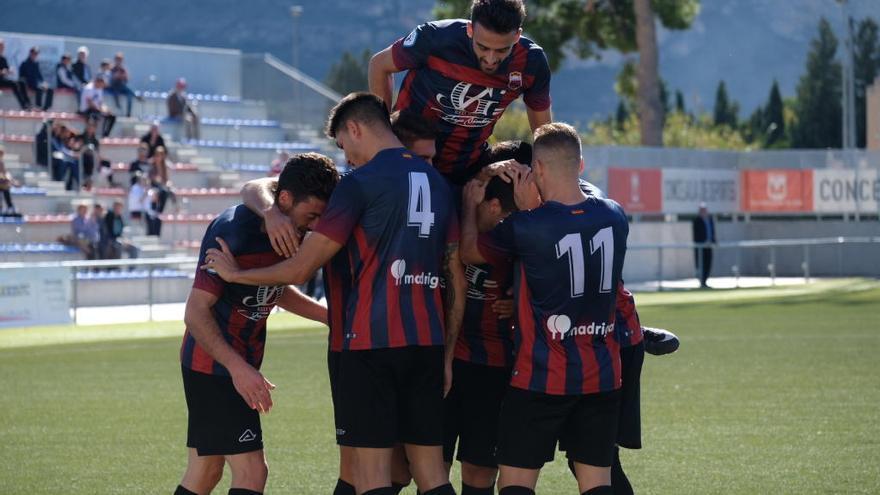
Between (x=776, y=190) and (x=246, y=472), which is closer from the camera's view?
(x=246, y=472)

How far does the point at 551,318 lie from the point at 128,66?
106 feet

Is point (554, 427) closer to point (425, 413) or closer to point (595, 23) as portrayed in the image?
point (425, 413)

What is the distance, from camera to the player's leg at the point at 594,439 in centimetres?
671

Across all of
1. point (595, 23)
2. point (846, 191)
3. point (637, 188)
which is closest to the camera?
point (637, 188)

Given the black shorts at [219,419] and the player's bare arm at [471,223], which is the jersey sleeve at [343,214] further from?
the black shorts at [219,419]

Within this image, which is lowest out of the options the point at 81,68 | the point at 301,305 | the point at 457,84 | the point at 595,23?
the point at 301,305

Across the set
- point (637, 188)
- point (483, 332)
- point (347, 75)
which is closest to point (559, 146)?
point (483, 332)

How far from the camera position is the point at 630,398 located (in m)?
7.30

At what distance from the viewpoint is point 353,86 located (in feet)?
302

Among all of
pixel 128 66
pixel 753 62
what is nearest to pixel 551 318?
pixel 128 66

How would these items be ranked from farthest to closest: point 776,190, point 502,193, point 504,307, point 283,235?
point 776,190
point 504,307
point 502,193
point 283,235

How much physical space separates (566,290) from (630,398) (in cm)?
105

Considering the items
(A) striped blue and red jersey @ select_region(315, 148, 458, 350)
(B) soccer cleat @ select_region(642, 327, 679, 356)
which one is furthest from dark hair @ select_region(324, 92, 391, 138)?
(B) soccer cleat @ select_region(642, 327, 679, 356)

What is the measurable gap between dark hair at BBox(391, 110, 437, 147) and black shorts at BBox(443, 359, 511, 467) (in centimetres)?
129
